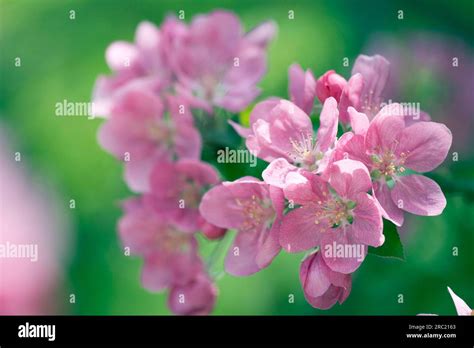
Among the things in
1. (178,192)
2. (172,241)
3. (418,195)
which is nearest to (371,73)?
(418,195)

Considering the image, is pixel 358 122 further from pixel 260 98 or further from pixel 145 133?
pixel 260 98

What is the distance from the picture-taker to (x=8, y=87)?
101 inches

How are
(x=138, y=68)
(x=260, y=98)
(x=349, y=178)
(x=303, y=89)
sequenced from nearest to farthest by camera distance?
(x=349, y=178) < (x=303, y=89) < (x=138, y=68) < (x=260, y=98)

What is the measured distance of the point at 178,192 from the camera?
58.6 inches

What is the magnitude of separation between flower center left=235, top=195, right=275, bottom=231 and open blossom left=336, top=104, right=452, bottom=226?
7.3 inches

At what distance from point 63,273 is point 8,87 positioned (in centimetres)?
66

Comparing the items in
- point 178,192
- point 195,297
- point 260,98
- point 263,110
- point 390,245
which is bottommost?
point 195,297

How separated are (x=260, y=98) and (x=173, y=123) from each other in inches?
17.5

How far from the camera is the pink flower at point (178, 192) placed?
1479mm

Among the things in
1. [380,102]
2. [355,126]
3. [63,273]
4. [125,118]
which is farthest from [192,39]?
[63,273]

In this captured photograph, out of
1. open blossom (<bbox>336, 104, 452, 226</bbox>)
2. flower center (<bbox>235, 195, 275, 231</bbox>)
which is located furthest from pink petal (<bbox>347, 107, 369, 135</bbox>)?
flower center (<bbox>235, 195, 275, 231</bbox>)

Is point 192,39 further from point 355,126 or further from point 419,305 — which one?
point 419,305

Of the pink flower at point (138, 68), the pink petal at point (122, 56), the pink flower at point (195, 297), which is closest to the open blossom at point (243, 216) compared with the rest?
the pink flower at point (195, 297)

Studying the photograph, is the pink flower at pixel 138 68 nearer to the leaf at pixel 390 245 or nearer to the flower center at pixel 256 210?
the flower center at pixel 256 210
